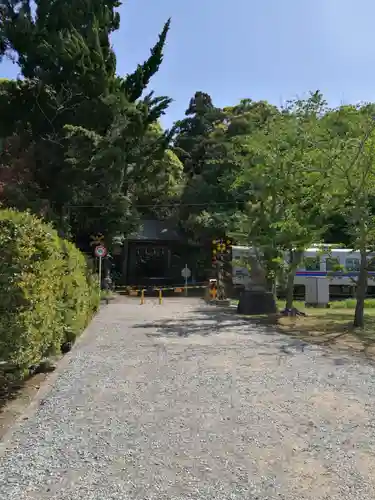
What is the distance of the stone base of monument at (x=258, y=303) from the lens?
1634 centimetres

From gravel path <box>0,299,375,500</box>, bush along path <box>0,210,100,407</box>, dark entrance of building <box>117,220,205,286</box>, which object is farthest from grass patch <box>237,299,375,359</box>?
dark entrance of building <box>117,220,205,286</box>

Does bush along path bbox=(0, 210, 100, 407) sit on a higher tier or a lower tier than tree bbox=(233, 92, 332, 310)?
lower

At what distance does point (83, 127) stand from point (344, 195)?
486 inches

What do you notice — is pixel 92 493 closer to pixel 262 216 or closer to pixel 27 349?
pixel 27 349

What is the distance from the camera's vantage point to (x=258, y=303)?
645 inches

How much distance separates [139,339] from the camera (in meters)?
9.98

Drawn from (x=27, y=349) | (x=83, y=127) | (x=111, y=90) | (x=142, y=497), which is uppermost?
(x=111, y=90)

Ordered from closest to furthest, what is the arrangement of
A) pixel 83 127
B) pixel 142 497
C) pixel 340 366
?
pixel 142 497, pixel 340 366, pixel 83 127

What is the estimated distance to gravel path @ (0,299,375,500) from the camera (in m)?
3.18

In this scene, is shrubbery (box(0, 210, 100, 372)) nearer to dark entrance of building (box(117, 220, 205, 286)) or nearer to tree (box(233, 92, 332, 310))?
tree (box(233, 92, 332, 310))

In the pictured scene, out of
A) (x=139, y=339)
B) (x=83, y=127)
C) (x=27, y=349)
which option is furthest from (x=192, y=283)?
(x=27, y=349)

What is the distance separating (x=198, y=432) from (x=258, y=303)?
12370 mm

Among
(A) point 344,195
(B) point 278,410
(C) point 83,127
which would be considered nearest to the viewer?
(B) point 278,410

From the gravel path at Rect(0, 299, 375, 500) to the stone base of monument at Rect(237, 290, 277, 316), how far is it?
27.0 feet
